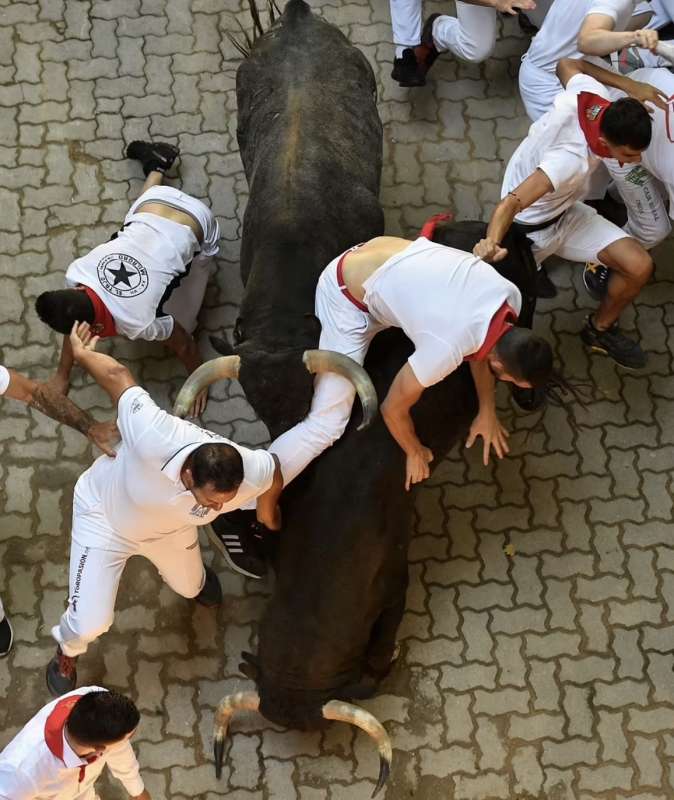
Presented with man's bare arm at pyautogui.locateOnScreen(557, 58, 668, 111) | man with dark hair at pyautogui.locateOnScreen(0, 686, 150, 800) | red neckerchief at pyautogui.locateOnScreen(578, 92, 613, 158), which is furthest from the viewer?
man's bare arm at pyautogui.locateOnScreen(557, 58, 668, 111)

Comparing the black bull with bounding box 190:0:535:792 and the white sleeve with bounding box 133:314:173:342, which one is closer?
the black bull with bounding box 190:0:535:792

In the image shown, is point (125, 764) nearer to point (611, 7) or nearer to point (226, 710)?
point (226, 710)

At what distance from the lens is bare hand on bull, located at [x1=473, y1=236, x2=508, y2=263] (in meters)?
5.30

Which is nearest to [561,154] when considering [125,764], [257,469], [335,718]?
[257,469]

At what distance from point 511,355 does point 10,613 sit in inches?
134

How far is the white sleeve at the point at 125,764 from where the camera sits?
467cm

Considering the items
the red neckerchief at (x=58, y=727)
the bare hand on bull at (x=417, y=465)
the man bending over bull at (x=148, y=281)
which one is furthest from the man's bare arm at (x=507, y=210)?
the red neckerchief at (x=58, y=727)

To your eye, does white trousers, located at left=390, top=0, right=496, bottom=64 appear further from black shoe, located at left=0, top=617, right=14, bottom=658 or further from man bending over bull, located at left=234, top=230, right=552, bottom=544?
black shoe, located at left=0, top=617, right=14, bottom=658

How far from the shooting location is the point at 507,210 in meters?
5.55

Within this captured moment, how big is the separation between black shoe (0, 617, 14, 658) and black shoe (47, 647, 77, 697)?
1.11 ft

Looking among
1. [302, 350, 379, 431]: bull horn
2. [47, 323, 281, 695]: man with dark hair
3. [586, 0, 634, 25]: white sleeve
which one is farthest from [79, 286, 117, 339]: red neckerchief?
[586, 0, 634, 25]: white sleeve

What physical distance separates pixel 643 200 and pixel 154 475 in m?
3.44

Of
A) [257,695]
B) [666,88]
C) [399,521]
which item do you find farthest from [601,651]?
[666,88]

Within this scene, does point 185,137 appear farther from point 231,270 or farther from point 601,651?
point 601,651
